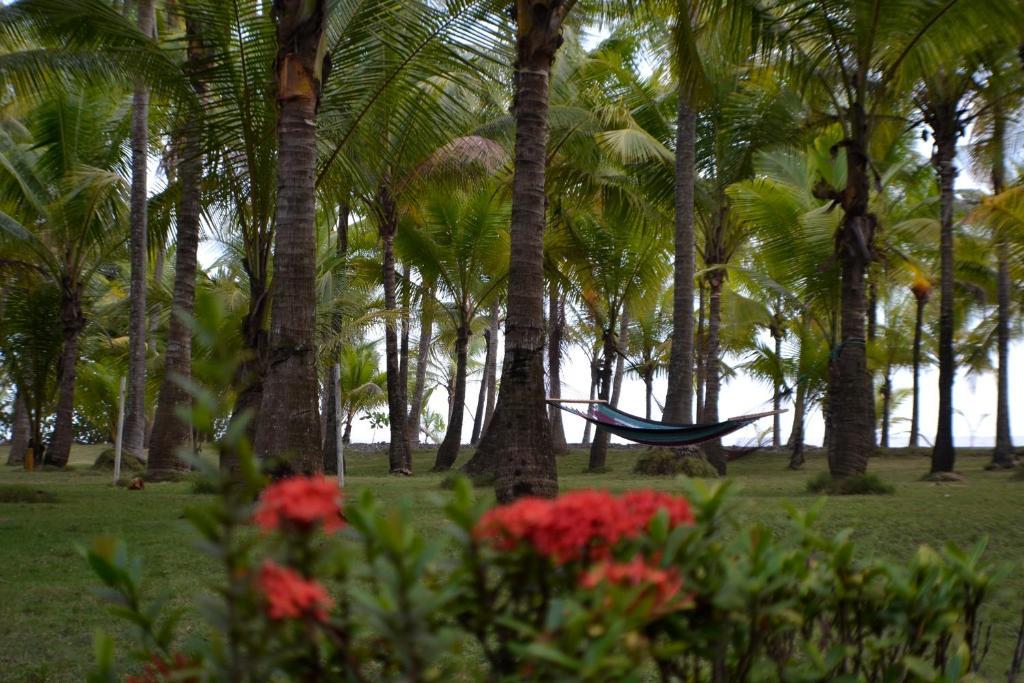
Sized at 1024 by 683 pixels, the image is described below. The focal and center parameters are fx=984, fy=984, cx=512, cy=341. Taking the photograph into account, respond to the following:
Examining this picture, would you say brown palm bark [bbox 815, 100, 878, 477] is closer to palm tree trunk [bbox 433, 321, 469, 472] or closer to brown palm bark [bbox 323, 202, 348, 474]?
palm tree trunk [bbox 433, 321, 469, 472]

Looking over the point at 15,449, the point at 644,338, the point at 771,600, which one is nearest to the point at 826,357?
the point at 644,338

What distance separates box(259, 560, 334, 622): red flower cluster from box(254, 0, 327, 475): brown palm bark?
626cm

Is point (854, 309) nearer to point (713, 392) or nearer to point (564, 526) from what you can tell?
point (713, 392)

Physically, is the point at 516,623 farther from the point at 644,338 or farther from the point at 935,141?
the point at 644,338

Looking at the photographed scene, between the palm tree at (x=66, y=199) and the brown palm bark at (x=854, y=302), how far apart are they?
11.6 m

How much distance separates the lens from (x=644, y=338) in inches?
1271

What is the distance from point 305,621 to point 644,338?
31.3 metres

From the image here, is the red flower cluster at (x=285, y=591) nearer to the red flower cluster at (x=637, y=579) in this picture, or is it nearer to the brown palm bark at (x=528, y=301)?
the red flower cluster at (x=637, y=579)

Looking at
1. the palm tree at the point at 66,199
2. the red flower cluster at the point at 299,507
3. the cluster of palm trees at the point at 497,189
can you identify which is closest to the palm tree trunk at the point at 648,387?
the cluster of palm trees at the point at 497,189

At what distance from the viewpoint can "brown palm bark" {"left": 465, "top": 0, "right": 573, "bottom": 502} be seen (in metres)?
7.68

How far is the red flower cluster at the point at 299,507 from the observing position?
1.22 metres

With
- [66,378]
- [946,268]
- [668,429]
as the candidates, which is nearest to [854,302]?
[668,429]

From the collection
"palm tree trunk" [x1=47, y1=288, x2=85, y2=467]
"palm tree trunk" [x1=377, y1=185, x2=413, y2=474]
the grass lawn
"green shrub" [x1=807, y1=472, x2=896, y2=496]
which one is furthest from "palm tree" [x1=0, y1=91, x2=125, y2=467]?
"green shrub" [x1=807, y1=472, x2=896, y2=496]

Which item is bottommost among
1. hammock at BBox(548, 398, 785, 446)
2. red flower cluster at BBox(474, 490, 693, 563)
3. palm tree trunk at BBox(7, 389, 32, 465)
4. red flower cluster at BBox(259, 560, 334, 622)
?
palm tree trunk at BBox(7, 389, 32, 465)
